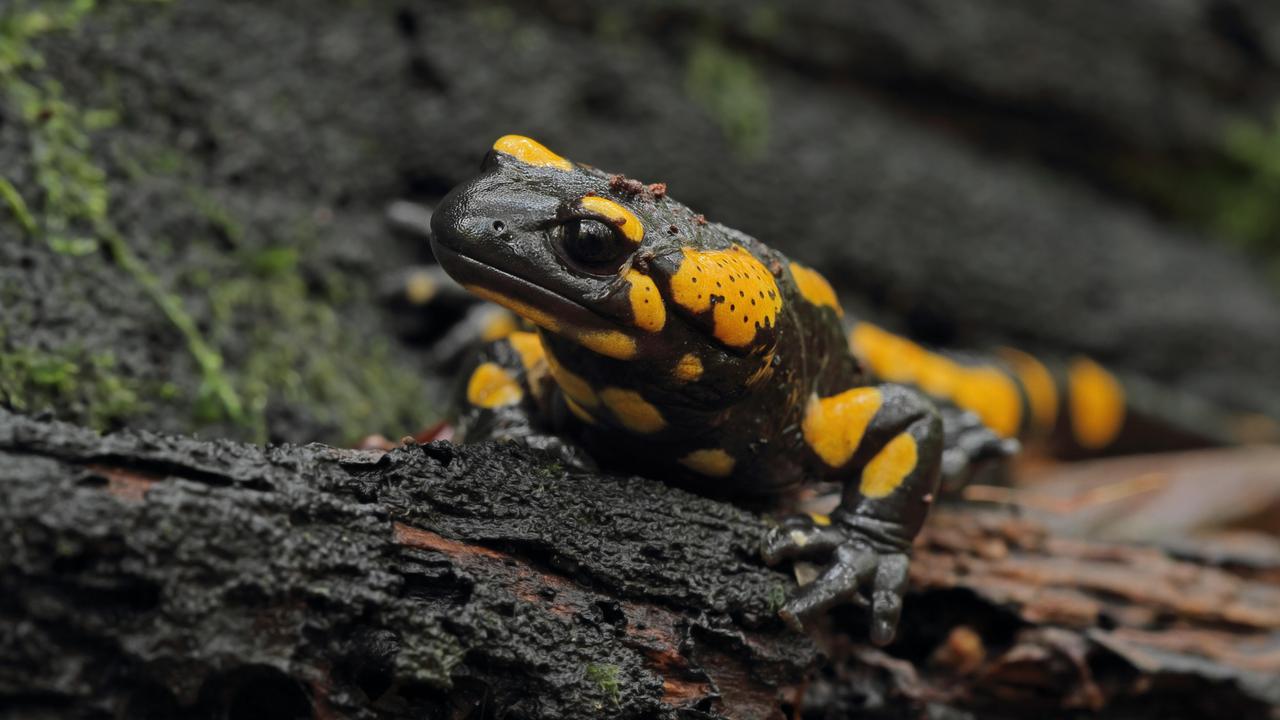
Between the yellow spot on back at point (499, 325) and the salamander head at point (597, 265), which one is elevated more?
the yellow spot on back at point (499, 325)

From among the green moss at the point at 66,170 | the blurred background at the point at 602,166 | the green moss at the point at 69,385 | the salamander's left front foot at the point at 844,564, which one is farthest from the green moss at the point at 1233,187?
the green moss at the point at 69,385

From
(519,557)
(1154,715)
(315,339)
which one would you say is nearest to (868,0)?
(315,339)

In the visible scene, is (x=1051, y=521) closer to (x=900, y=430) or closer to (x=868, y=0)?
(x=900, y=430)

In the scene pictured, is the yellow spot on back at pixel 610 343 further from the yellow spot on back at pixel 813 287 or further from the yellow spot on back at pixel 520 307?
the yellow spot on back at pixel 813 287

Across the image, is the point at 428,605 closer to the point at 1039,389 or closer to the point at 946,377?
the point at 946,377

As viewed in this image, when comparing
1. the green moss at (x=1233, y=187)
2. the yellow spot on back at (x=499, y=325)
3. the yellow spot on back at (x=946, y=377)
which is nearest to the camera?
the yellow spot on back at (x=499, y=325)

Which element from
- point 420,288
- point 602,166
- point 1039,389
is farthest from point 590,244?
point 1039,389

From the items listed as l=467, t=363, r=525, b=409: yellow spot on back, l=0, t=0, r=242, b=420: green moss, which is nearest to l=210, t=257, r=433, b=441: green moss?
l=0, t=0, r=242, b=420: green moss

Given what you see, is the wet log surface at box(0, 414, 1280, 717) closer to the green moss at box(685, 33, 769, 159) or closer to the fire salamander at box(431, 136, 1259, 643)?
the fire salamander at box(431, 136, 1259, 643)
